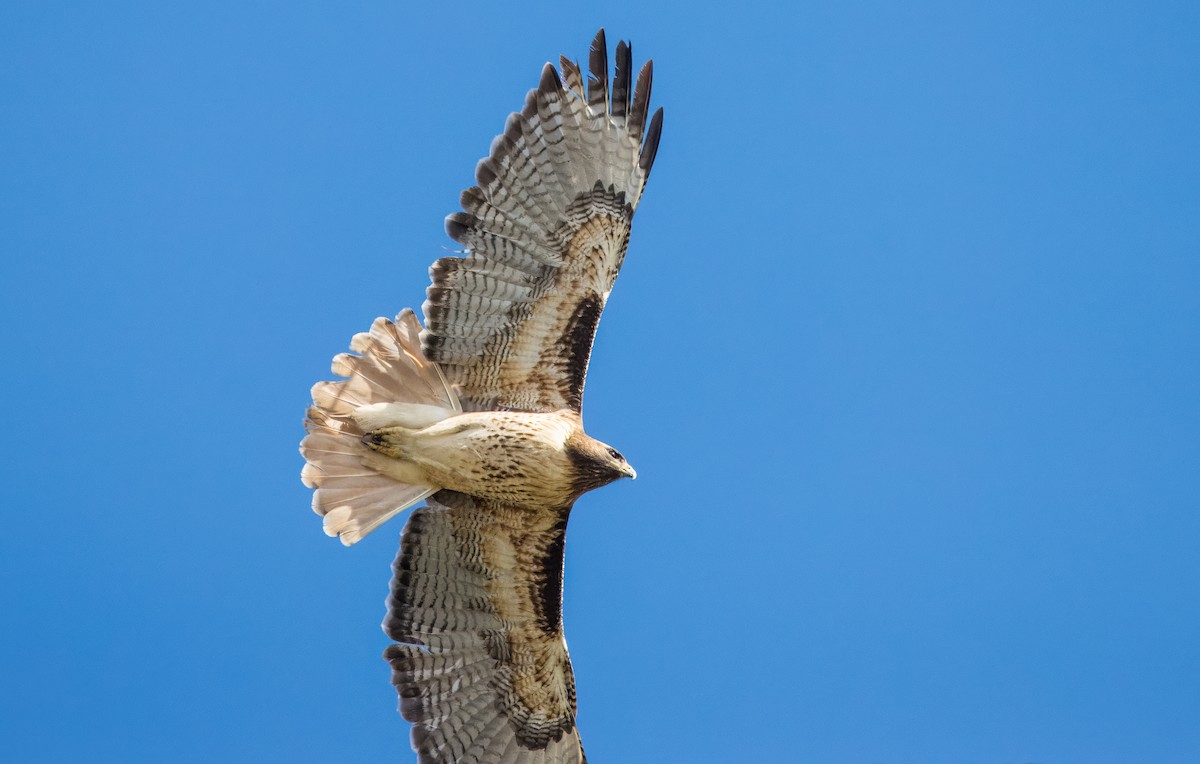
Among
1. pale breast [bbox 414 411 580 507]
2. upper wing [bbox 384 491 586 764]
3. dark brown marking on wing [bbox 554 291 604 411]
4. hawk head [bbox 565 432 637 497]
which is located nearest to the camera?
hawk head [bbox 565 432 637 497]

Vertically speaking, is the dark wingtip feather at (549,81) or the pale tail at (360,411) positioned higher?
the dark wingtip feather at (549,81)

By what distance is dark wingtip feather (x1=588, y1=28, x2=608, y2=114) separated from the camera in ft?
19.7

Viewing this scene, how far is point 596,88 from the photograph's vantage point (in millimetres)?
6070

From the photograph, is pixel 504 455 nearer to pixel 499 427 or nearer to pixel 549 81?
pixel 499 427

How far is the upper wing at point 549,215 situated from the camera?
6.08m

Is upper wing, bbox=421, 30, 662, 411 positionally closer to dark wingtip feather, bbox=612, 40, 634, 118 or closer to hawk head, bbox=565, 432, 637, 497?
dark wingtip feather, bbox=612, 40, 634, 118

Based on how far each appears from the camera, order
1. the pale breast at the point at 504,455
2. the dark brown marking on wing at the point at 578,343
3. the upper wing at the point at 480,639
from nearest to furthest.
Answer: the pale breast at the point at 504,455, the dark brown marking on wing at the point at 578,343, the upper wing at the point at 480,639

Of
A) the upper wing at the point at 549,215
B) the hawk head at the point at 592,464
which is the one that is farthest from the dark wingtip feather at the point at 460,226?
the hawk head at the point at 592,464

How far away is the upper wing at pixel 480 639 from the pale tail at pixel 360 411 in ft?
0.82

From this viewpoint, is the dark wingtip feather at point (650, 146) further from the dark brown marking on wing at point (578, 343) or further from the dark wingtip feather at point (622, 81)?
the dark brown marking on wing at point (578, 343)

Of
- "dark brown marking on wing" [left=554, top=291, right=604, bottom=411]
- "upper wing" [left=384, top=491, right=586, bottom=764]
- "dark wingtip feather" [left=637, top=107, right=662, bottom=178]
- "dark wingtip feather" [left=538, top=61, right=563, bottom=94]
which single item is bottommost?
"upper wing" [left=384, top=491, right=586, bottom=764]

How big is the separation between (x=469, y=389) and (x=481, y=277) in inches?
19.8

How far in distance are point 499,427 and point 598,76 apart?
4.90 ft

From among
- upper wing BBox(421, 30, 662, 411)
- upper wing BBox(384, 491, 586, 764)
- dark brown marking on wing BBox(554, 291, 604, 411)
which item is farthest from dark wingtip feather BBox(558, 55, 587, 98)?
upper wing BBox(384, 491, 586, 764)
